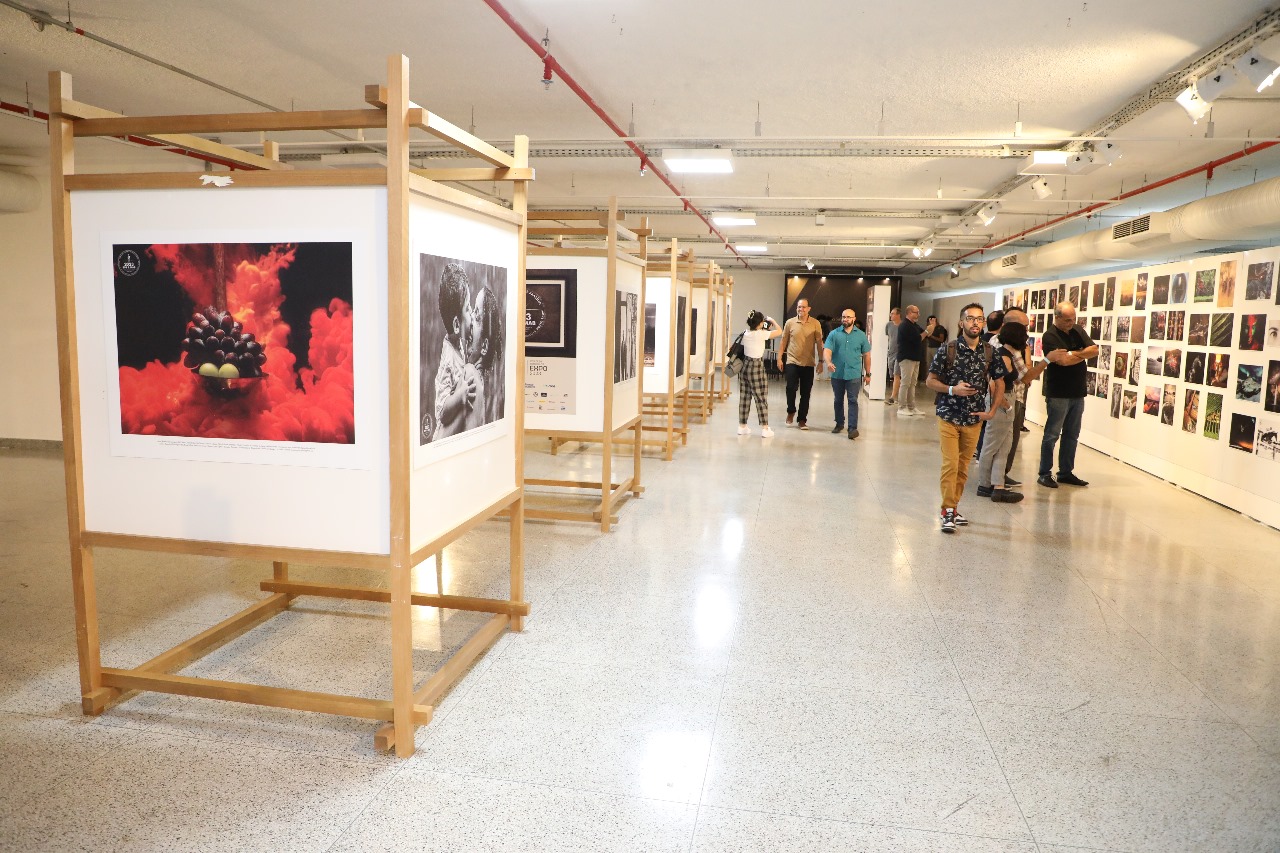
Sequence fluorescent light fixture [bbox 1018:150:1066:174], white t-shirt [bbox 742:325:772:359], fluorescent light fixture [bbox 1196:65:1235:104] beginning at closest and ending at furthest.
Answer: fluorescent light fixture [bbox 1196:65:1235:104], fluorescent light fixture [bbox 1018:150:1066:174], white t-shirt [bbox 742:325:772:359]

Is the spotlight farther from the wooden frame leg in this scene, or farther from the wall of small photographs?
the wooden frame leg

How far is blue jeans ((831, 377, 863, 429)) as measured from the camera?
11180mm

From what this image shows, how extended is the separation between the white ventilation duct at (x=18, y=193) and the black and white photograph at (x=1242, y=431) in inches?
455

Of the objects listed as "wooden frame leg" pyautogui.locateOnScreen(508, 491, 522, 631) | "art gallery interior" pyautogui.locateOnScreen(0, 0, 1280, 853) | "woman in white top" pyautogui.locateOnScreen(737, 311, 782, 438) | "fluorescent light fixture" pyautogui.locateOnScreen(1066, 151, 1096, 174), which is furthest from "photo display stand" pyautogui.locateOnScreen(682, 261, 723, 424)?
"wooden frame leg" pyautogui.locateOnScreen(508, 491, 522, 631)

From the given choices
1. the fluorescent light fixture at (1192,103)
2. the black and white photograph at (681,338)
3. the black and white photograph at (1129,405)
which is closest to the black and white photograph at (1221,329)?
the black and white photograph at (1129,405)

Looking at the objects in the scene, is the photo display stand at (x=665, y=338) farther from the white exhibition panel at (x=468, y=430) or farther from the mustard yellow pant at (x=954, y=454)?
the white exhibition panel at (x=468, y=430)

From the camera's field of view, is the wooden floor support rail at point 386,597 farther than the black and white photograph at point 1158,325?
No

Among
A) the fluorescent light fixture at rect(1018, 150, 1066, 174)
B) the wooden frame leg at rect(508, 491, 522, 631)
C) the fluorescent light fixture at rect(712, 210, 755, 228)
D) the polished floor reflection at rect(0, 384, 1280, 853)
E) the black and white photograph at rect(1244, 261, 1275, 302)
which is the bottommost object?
the polished floor reflection at rect(0, 384, 1280, 853)

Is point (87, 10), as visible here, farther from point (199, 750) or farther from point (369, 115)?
point (199, 750)

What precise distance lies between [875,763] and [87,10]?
21.2 feet

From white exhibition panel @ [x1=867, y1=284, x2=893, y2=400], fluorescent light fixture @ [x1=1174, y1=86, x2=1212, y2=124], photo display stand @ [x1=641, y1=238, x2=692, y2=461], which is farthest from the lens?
white exhibition panel @ [x1=867, y1=284, x2=893, y2=400]

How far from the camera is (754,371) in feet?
35.7

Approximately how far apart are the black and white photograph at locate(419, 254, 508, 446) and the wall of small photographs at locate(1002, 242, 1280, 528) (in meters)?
6.18

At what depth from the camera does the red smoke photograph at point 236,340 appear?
9.30ft
